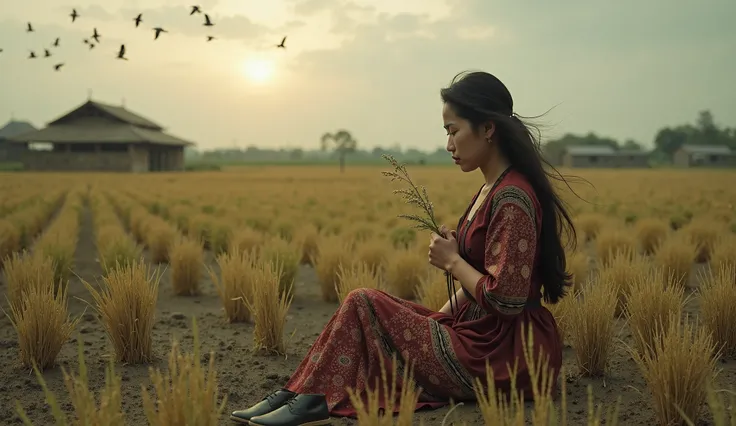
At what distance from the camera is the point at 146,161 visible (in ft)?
151

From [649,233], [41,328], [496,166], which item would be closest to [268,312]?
[41,328]

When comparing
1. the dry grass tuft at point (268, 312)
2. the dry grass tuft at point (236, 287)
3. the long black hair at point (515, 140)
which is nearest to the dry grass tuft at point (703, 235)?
the dry grass tuft at point (236, 287)

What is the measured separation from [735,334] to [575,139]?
327 ft

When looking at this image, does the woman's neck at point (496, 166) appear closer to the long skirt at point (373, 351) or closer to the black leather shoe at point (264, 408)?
the long skirt at point (373, 351)

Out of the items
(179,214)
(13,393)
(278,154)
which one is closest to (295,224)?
(179,214)

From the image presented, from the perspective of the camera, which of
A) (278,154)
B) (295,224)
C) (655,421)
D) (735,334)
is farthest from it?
(278,154)

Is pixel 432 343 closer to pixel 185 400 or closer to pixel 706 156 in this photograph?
pixel 185 400

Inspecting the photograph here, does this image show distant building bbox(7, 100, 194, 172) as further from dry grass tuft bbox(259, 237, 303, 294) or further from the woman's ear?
the woman's ear

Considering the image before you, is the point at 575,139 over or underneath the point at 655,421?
over

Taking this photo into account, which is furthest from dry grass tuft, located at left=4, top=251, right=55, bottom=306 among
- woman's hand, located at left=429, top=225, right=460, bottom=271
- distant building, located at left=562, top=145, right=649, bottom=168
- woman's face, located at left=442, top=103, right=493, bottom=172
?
distant building, located at left=562, top=145, right=649, bottom=168

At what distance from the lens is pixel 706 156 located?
65.3m

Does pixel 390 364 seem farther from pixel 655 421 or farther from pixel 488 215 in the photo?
pixel 655 421

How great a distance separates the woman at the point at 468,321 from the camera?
103 inches

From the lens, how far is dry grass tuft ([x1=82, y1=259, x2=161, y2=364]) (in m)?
3.77
